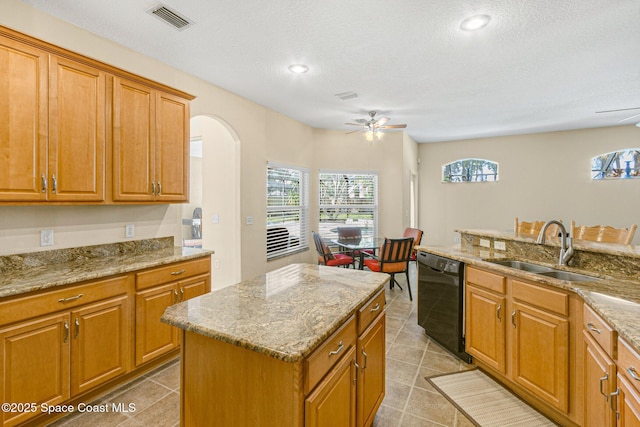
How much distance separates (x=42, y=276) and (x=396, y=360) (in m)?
2.80

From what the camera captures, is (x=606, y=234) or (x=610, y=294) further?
(x=606, y=234)

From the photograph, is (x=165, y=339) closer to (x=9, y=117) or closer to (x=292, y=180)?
(x=9, y=117)

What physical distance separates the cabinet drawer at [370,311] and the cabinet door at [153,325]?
1776 mm

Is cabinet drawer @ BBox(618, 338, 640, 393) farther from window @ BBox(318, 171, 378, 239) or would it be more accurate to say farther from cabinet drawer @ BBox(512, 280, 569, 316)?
window @ BBox(318, 171, 378, 239)

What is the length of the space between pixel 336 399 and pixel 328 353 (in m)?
0.24

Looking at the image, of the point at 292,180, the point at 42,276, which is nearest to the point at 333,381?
the point at 42,276

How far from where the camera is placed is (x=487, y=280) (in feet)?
8.14

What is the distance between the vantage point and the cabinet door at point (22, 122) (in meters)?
1.95

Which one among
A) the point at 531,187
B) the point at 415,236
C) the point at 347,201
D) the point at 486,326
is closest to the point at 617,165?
the point at 531,187

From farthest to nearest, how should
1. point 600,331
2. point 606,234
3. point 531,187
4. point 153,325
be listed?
point 531,187
point 606,234
point 153,325
point 600,331

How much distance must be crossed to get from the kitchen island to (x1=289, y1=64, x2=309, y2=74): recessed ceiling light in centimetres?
247

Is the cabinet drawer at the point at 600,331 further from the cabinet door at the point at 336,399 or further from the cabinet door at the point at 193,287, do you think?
the cabinet door at the point at 193,287

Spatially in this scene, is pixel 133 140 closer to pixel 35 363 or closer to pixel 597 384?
pixel 35 363

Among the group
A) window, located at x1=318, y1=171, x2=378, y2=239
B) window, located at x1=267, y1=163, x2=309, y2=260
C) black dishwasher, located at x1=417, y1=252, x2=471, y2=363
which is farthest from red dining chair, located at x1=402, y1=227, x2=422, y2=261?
window, located at x1=267, y1=163, x2=309, y2=260
